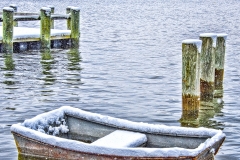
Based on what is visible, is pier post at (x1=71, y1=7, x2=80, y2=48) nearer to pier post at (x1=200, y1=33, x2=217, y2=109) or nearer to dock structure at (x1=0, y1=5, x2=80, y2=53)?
dock structure at (x1=0, y1=5, x2=80, y2=53)

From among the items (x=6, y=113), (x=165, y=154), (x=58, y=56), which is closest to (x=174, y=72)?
(x=58, y=56)

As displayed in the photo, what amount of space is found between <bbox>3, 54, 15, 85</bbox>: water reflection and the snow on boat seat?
781 centimetres

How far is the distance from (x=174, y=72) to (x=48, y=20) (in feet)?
17.0

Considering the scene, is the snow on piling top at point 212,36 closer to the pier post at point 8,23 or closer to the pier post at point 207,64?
the pier post at point 207,64

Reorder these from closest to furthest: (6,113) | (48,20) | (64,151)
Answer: (64,151), (6,113), (48,20)

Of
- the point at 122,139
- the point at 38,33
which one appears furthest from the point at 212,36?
the point at 38,33

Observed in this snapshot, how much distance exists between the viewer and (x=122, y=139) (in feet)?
30.7

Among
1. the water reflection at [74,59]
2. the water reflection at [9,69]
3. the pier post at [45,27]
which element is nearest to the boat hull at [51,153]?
the water reflection at [9,69]

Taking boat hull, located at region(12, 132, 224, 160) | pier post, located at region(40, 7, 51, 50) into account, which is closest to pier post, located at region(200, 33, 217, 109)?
boat hull, located at region(12, 132, 224, 160)

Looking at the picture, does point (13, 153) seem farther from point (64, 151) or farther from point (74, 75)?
point (74, 75)

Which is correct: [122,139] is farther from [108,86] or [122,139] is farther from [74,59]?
[74,59]

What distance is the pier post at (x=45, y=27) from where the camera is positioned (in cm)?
2158

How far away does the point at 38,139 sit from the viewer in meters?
9.23

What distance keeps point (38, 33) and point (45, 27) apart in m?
0.79
